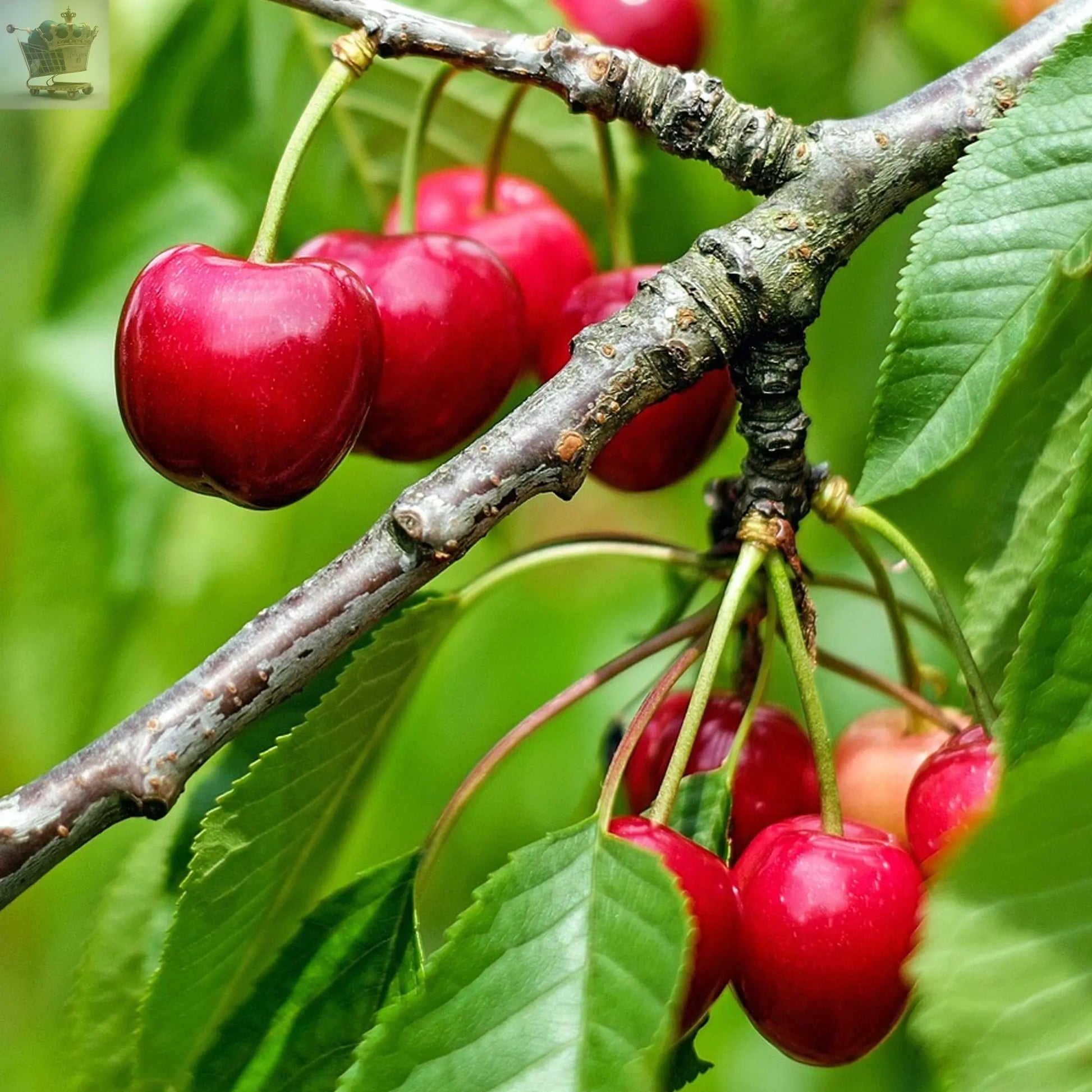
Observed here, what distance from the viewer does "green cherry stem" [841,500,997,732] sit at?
831mm

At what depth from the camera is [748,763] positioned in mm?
940

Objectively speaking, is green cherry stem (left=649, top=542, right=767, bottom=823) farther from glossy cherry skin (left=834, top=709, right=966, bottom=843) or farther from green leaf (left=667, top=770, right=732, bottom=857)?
glossy cherry skin (left=834, top=709, right=966, bottom=843)

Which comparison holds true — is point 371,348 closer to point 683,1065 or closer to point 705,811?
point 705,811

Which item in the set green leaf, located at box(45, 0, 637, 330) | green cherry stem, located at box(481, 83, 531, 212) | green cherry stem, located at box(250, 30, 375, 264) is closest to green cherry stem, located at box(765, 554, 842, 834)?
green cherry stem, located at box(250, 30, 375, 264)

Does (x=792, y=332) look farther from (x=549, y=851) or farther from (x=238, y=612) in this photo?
(x=238, y=612)

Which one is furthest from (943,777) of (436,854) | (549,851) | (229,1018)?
(229,1018)

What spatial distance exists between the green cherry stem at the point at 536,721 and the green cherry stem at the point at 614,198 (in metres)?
0.30

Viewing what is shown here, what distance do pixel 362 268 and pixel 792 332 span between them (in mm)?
286

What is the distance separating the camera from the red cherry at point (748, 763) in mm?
937

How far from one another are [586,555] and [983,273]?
41 cm

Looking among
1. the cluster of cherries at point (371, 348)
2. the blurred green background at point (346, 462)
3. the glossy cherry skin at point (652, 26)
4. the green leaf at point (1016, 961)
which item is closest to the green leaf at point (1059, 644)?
the green leaf at point (1016, 961)

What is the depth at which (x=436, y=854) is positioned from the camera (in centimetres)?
93

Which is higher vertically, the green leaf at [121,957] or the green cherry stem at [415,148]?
the green cherry stem at [415,148]

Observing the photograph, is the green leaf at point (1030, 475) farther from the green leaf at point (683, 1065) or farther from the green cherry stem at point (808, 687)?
the green leaf at point (683, 1065)
